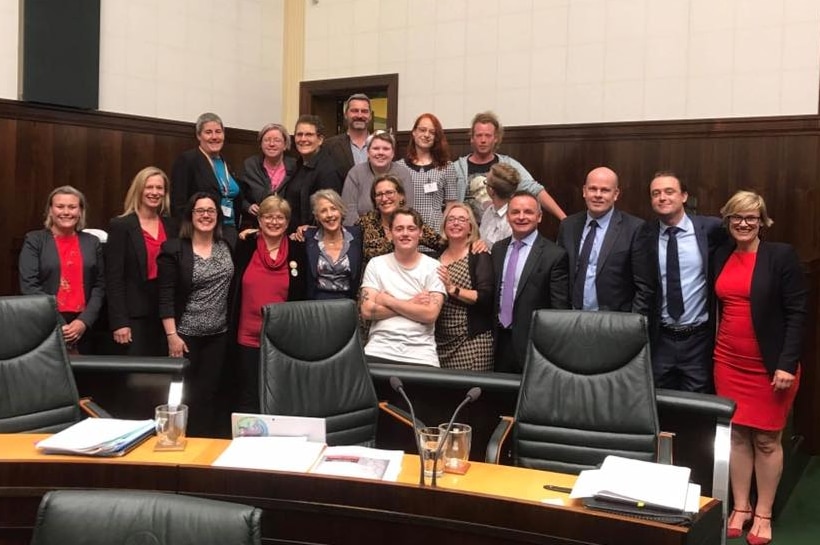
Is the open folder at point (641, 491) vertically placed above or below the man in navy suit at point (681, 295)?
below

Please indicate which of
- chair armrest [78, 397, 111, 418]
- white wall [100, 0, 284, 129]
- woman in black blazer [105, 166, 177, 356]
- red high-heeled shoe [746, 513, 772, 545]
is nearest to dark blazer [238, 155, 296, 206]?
woman in black blazer [105, 166, 177, 356]

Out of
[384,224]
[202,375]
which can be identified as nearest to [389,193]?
[384,224]

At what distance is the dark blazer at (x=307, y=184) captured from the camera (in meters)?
4.79

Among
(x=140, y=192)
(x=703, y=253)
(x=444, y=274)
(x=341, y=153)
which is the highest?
(x=341, y=153)

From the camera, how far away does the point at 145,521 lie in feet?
4.79

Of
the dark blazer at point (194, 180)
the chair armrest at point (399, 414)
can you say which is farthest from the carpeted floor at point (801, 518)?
the dark blazer at point (194, 180)

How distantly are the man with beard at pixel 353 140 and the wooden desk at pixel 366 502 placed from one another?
2771 millimetres

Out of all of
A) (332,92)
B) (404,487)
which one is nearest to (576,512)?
(404,487)

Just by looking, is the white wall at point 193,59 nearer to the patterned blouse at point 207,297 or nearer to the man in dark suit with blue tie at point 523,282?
the patterned blouse at point 207,297

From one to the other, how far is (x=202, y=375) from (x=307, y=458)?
74.8 inches

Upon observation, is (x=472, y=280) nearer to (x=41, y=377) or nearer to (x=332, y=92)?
(x=41, y=377)

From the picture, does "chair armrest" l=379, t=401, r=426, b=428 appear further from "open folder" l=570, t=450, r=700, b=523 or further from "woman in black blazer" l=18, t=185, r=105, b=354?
"woman in black blazer" l=18, t=185, r=105, b=354

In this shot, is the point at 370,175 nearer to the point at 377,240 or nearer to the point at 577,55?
the point at 377,240

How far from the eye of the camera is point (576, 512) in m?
2.03
